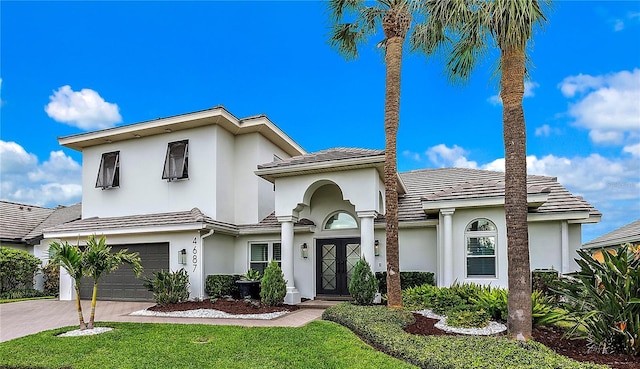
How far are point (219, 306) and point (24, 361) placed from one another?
5.58 m

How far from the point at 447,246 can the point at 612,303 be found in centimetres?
631

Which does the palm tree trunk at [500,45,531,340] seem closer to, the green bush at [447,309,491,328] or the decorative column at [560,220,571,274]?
the green bush at [447,309,491,328]

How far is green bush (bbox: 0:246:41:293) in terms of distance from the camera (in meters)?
17.4

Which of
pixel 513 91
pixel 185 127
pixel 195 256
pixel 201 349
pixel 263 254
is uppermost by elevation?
pixel 185 127

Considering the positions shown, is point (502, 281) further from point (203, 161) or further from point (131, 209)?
point (131, 209)

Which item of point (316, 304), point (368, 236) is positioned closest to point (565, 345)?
point (368, 236)

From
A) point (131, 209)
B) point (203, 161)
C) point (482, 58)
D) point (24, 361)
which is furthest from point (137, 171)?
point (482, 58)

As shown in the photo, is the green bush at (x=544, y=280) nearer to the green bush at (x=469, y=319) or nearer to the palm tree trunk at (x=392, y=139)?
the green bush at (x=469, y=319)

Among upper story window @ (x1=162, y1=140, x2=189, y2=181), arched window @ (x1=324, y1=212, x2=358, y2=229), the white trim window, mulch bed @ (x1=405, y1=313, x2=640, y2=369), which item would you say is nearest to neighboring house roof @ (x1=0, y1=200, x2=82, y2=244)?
upper story window @ (x1=162, y1=140, x2=189, y2=181)

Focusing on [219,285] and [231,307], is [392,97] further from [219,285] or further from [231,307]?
[219,285]

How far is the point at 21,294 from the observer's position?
17719mm

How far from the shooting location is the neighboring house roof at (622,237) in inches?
657

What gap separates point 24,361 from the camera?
22.6 feet

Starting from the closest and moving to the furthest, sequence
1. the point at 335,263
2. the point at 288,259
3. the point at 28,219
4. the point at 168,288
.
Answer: the point at 168,288, the point at 288,259, the point at 335,263, the point at 28,219
